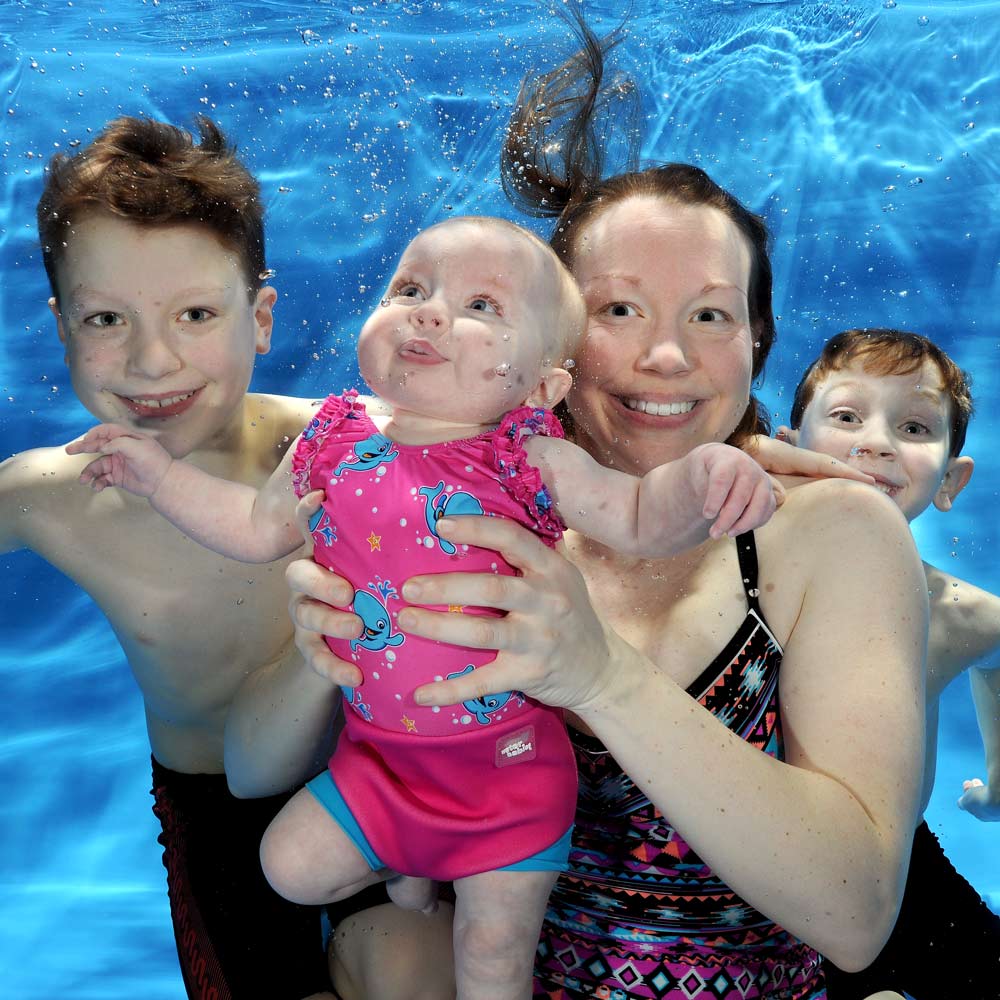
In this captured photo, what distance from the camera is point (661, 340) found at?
162cm

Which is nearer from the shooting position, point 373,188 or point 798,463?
point 798,463

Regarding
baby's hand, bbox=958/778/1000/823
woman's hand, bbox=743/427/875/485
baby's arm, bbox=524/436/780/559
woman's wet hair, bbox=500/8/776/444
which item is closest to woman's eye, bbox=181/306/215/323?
woman's wet hair, bbox=500/8/776/444

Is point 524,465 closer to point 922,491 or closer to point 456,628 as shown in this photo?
point 456,628

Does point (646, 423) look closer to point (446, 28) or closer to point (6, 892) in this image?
point (446, 28)

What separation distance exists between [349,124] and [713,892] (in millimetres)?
2291

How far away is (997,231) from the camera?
3564 millimetres

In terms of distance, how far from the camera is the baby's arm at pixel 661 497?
43.9 inches

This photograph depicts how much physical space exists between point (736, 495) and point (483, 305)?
425 mm

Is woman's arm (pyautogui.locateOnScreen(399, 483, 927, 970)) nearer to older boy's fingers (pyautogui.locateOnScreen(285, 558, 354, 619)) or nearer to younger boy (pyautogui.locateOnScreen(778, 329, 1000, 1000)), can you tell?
older boy's fingers (pyautogui.locateOnScreen(285, 558, 354, 619))

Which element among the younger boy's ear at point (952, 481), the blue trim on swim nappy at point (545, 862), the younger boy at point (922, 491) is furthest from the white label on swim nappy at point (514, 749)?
the younger boy's ear at point (952, 481)

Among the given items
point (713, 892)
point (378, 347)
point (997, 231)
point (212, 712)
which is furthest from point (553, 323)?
point (997, 231)

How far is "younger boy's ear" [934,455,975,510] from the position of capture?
7.59ft

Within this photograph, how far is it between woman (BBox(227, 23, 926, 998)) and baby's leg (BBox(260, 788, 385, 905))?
21 cm

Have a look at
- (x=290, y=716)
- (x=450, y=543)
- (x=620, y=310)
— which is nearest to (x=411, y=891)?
(x=290, y=716)
